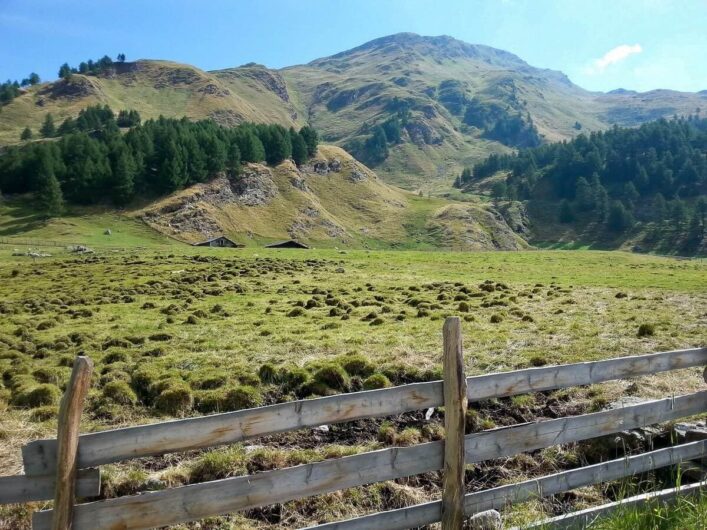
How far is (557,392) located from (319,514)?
7735mm

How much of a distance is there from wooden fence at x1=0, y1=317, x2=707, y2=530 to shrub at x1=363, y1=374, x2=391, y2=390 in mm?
7213

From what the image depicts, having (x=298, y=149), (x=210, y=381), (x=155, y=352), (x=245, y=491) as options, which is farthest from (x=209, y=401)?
(x=298, y=149)

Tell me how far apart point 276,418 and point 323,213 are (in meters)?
149

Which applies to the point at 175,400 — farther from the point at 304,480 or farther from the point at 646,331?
the point at 646,331

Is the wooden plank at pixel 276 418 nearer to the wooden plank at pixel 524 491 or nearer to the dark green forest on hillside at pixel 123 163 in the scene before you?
the wooden plank at pixel 524 491

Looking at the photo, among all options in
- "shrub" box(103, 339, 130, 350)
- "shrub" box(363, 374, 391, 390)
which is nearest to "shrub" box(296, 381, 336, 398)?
"shrub" box(363, 374, 391, 390)

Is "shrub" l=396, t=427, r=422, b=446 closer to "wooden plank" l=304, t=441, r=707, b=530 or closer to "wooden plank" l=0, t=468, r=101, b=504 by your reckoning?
"wooden plank" l=304, t=441, r=707, b=530

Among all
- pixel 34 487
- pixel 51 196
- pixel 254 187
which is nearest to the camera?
pixel 34 487

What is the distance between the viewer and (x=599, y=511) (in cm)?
680

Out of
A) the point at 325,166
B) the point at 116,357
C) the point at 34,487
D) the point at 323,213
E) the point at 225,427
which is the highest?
the point at 325,166

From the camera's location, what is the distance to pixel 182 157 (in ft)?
449

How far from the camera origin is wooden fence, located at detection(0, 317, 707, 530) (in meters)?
5.06

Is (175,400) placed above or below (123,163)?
below

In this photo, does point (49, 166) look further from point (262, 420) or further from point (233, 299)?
point (262, 420)
